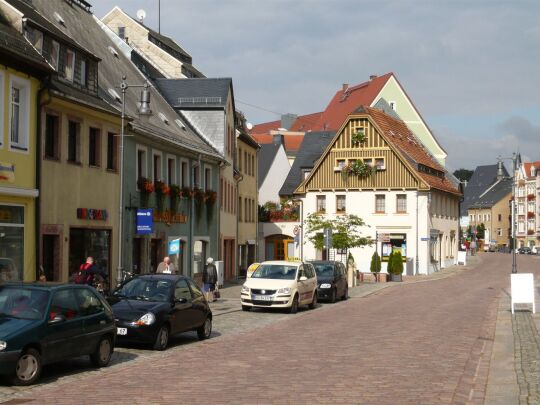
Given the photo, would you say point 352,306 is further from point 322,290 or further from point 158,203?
point 158,203

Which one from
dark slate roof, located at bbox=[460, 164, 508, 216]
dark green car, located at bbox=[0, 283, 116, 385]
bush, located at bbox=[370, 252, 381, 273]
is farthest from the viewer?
dark slate roof, located at bbox=[460, 164, 508, 216]

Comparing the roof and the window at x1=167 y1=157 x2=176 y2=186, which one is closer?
the roof

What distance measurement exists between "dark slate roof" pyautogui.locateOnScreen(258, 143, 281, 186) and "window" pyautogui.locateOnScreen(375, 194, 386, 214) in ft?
50.0

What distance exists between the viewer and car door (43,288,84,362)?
42.7 feet

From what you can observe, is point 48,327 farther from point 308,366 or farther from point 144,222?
point 144,222

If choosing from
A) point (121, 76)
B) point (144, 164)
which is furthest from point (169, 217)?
point (121, 76)

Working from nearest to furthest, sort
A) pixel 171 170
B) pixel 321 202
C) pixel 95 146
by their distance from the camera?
pixel 95 146 → pixel 171 170 → pixel 321 202

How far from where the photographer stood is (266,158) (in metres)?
77.1

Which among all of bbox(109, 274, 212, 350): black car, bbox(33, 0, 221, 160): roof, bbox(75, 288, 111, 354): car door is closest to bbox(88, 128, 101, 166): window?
bbox(33, 0, 221, 160): roof

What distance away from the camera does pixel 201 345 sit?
18.4m

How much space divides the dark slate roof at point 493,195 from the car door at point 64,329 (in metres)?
151

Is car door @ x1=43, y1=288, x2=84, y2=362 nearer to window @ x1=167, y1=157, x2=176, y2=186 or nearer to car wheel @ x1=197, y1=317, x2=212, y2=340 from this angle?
car wheel @ x1=197, y1=317, x2=212, y2=340

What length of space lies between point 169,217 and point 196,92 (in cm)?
1074

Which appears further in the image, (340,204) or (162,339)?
(340,204)
